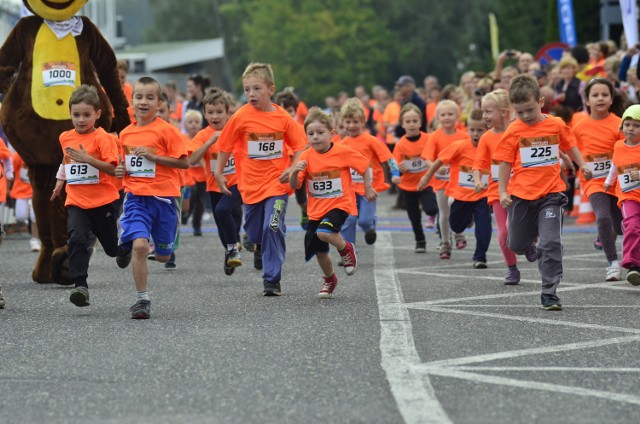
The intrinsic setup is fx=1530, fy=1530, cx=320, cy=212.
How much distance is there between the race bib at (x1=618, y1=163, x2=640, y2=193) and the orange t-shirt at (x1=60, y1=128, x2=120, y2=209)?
12.9 ft

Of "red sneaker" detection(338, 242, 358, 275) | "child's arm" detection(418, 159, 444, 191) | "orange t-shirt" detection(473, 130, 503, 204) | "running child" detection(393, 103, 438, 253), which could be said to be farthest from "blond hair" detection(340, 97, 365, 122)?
"red sneaker" detection(338, 242, 358, 275)

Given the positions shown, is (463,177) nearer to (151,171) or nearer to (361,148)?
(361,148)

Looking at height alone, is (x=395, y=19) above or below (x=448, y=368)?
above

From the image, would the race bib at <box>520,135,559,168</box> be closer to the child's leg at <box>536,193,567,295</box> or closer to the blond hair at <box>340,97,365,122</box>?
the child's leg at <box>536,193,567,295</box>

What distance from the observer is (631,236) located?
11641mm

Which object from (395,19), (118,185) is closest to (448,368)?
(118,185)

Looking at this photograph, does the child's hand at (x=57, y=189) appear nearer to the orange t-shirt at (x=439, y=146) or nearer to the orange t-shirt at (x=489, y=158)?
the orange t-shirt at (x=489, y=158)

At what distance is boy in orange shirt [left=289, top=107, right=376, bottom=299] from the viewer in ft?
37.6

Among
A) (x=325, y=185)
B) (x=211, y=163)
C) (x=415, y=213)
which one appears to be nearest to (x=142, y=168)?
(x=325, y=185)

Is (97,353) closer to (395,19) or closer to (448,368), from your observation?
(448,368)

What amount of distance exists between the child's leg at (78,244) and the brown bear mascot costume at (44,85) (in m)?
1.40

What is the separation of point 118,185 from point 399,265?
3395 mm

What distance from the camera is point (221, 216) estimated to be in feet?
45.0

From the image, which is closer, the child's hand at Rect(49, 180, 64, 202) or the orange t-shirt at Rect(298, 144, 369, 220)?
the child's hand at Rect(49, 180, 64, 202)
